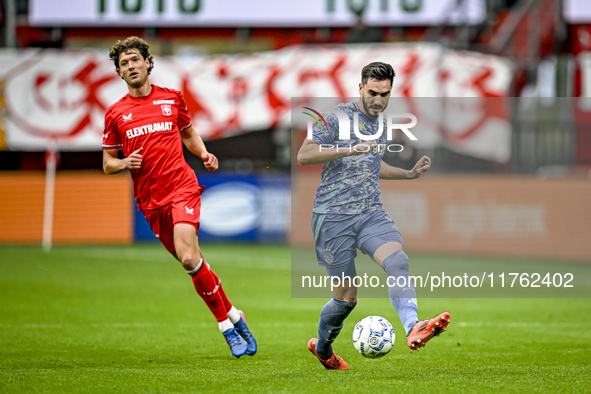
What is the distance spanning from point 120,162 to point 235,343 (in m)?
1.58

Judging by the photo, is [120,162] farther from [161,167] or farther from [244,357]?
[244,357]

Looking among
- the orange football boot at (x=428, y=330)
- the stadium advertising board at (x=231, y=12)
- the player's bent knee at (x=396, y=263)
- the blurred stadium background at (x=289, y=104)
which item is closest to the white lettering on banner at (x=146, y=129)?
the player's bent knee at (x=396, y=263)

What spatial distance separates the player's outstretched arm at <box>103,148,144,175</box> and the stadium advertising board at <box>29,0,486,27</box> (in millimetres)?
14202

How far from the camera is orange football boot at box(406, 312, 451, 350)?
14.8ft

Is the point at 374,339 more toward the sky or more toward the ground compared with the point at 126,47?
more toward the ground

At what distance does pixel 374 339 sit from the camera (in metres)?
5.08

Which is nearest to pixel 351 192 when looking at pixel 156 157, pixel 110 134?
pixel 156 157

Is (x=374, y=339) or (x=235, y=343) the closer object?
(x=374, y=339)

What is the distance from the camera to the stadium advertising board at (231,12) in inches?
757

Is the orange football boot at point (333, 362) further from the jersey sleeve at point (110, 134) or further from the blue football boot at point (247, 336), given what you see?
the jersey sleeve at point (110, 134)

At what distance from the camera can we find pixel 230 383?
4.88 metres

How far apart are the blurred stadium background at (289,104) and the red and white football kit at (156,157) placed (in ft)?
26.1

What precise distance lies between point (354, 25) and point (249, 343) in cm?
1344

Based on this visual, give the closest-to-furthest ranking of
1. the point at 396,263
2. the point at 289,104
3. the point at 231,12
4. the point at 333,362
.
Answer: the point at 396,263
the point at 333,362
the point at 289,104
the point at 231,12
